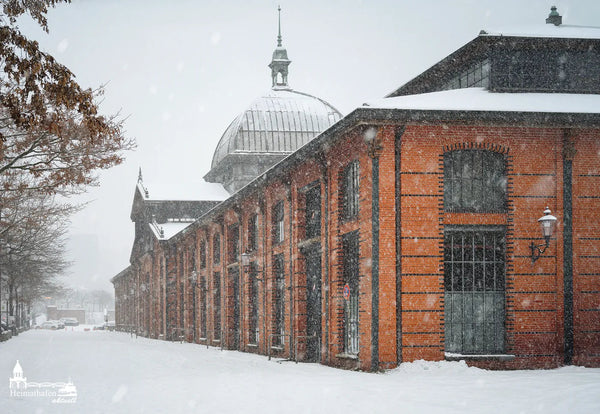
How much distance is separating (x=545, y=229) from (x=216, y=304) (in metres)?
21.5

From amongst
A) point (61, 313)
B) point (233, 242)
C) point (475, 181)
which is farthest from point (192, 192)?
point (61, 313)

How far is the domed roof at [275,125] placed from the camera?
4797cm

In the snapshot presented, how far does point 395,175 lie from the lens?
727 inches

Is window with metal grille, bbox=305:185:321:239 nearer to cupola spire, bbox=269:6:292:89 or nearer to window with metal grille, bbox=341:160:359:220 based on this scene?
window with metal grille, bbox=341:160:359:220

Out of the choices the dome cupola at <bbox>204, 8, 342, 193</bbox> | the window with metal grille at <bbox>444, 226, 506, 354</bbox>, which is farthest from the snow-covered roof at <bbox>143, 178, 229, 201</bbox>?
the window with metal grille at <bbox>444, 226, 506, 354</bbox>

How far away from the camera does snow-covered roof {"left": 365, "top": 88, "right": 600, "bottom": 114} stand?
18.4 meters

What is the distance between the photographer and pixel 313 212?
2442 cm

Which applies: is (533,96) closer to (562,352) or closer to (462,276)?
(462,276)

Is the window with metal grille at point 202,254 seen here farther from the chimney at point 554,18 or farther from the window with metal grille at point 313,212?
the chimney at point 554,18

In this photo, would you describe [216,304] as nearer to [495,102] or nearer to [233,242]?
[233,242]

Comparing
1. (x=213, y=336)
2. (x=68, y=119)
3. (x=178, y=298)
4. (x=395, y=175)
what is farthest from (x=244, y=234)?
(x=178, y=298)

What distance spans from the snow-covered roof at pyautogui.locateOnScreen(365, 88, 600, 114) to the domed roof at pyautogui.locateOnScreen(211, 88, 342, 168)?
28.1 meters

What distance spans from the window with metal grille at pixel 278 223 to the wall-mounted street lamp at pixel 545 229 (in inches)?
400

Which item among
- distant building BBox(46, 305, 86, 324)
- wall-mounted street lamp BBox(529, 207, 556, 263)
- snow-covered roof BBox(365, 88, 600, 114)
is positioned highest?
snow-covered roof BBox(365, 88, 600, 114)
